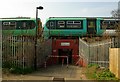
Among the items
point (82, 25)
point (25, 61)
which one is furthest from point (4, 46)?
point (82, 25)

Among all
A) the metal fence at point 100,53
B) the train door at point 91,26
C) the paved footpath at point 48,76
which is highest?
the train door at point 91,26

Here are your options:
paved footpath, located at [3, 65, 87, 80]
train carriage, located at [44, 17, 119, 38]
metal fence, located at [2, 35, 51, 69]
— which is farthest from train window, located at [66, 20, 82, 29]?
paved footpath, located at [3, 65, 87, 80]

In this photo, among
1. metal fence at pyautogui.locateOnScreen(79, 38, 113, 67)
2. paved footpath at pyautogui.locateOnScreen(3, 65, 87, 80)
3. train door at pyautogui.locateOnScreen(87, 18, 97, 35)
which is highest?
train door at pyautogui.locateOnScreen(87, 18, 97, 35)

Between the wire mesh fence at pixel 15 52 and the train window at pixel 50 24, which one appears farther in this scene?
the train window at pixel 50 24

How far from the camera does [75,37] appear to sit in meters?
42.0

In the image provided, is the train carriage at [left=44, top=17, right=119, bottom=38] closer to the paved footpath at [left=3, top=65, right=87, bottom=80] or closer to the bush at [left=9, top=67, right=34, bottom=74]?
the paved footpath at [left=3, top=65, right=87, bottom=80]

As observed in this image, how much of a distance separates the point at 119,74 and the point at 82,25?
2366 centimetres

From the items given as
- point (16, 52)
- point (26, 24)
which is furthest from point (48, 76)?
point (26, 24)

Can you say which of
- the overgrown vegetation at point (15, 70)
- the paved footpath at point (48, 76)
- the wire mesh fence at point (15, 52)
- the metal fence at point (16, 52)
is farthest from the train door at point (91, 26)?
Result: the overgrown vegetation at point (15, 70)

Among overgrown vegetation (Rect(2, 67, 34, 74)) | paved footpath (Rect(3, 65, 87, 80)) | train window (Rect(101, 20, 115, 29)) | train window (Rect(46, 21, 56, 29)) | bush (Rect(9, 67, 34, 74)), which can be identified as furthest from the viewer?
train window (Rect(46, 21, 56, 29))

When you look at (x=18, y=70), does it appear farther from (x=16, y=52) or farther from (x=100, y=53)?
(x=100, y=53)

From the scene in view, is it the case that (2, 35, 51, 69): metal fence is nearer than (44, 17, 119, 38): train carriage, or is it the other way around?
(2, 35, 51, 69): metal fence

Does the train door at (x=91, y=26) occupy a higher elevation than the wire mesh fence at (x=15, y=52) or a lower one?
higher

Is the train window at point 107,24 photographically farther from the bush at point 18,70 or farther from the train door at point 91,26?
the bush at point 18,70
